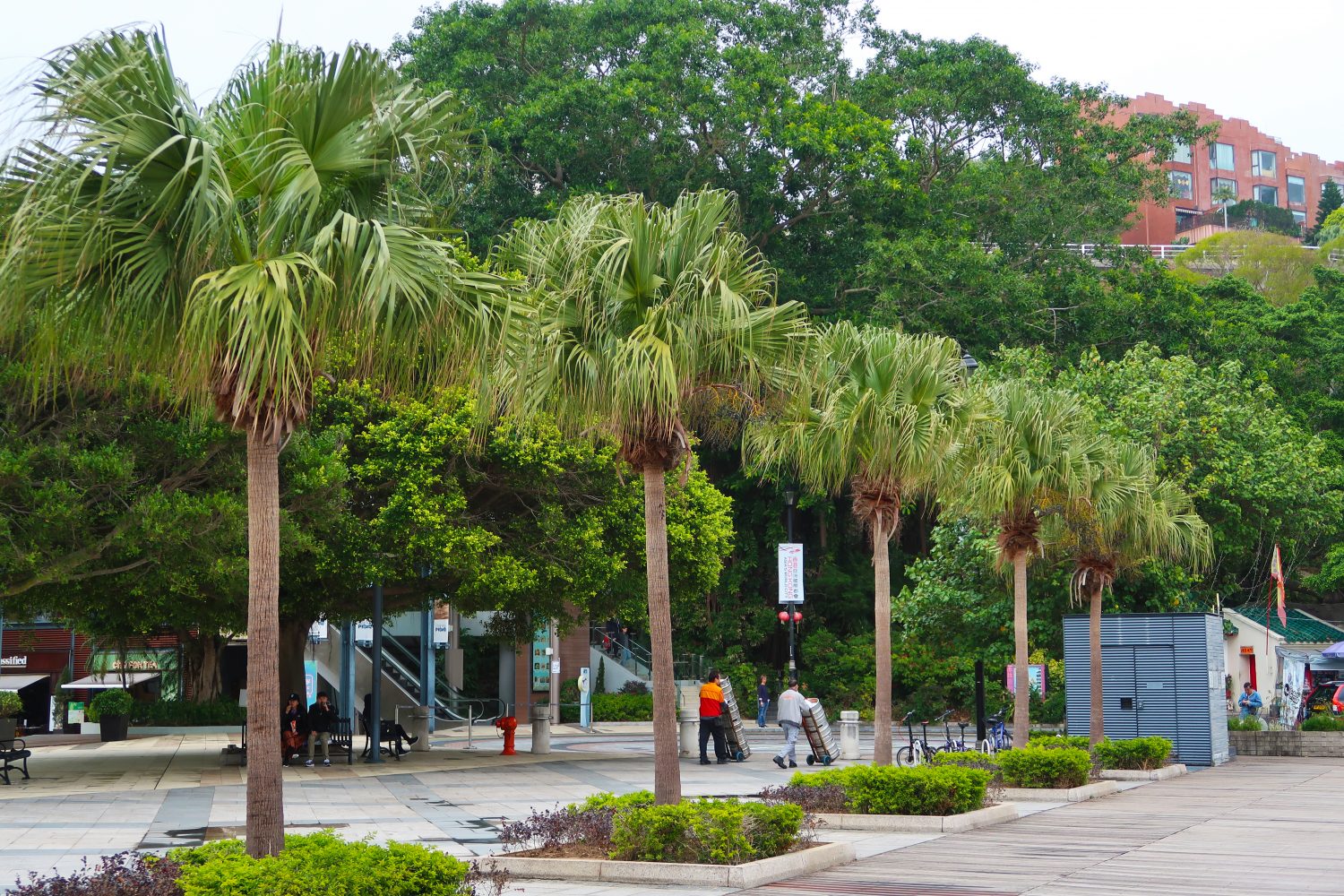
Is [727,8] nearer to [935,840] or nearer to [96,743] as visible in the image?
[96,743]

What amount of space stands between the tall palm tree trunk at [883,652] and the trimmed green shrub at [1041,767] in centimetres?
375

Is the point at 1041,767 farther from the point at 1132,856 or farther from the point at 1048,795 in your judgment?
the point at 1132,856

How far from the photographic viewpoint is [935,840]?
49.0 feet

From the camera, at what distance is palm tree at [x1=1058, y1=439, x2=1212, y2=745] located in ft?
78.1

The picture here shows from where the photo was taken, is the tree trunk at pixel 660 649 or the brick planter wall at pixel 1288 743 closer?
the tree trunk at pixel 660 649

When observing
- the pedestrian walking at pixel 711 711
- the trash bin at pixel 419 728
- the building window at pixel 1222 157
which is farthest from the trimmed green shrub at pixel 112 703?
the building window at pixel 1222 157

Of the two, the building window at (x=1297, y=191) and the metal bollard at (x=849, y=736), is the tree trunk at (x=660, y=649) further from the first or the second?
the building window at (x=1297, y=191)

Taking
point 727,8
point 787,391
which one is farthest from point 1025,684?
point 727,8

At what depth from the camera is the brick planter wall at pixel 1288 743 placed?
3138 cm

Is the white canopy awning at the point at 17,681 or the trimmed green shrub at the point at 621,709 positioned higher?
the white canopy awning at the point at 17,681

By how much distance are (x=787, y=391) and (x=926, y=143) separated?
38.1 m

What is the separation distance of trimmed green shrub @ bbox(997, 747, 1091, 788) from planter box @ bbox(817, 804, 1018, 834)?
13.8 feet

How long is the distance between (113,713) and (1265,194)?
121 meters

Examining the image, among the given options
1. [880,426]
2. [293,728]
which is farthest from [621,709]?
[880,426]
